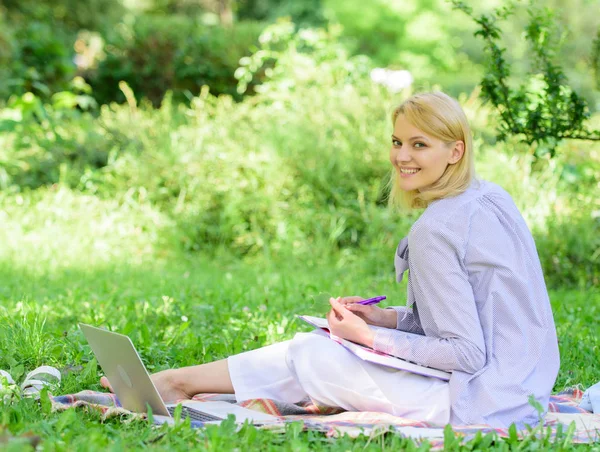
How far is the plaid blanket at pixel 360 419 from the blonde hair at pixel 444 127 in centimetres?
76

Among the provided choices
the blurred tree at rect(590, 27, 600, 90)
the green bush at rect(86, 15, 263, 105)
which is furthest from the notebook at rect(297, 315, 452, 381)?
the green bush at rect(86, 15, 263, 105)

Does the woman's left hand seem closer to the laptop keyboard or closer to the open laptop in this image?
the open laptop

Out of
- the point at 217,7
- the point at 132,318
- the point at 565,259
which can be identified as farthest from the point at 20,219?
the point at 217,7

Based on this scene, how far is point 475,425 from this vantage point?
2.64 m

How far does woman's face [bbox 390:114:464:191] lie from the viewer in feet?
9.12

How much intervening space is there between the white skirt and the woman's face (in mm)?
630

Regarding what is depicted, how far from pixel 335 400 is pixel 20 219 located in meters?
4.86

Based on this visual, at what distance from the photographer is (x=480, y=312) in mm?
2682

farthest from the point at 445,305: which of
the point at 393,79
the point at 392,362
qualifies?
the point at 393,79

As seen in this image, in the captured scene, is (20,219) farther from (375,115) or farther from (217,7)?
(217,7)

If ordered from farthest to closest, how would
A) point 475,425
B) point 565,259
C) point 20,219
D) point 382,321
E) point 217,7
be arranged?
point 217,7 → point 20,219 → point 565,259 → point 382,321 → point 475,425

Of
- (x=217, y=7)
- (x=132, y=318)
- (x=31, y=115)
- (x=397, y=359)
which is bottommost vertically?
(x=132, y=318)

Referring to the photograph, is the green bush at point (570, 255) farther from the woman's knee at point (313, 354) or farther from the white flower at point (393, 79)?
the woman's knee at point (313, 354)

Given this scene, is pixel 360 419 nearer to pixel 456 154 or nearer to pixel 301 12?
pixel 456 154
